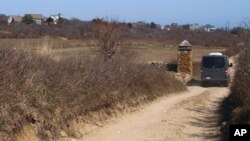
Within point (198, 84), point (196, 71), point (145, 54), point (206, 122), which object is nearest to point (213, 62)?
point (198, 84)

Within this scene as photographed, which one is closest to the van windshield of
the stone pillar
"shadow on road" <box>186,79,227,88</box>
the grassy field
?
"shadow on road" <box>186,79,227,88</box>

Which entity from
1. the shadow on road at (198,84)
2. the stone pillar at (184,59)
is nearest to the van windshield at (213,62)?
the shadow on road at (198,84)

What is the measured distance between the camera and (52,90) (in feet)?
52.6

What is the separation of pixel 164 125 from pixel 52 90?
421cm

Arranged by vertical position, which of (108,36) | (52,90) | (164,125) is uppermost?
(108,36)

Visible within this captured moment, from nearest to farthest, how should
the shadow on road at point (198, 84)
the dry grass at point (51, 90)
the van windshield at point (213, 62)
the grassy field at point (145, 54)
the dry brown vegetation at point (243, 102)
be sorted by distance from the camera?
1. the dry grass at point (51, 90)
2. the dry brown vegetation at point (243, 102)
3. the grassy field at point (145, 54)
4. the van windshield at point (213, 62)
5. the shadow on road at point (198, 84)

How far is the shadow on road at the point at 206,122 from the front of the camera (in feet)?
51.8

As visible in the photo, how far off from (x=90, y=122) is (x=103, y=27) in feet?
66.3

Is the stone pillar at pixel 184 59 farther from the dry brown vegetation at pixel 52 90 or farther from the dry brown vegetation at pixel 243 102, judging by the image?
the dry brown vegetation at pixel 243 102

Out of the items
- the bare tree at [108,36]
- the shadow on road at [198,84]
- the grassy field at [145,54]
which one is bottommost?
the shadow on road at [198,84]

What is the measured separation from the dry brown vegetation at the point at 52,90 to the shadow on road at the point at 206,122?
280 centimetres

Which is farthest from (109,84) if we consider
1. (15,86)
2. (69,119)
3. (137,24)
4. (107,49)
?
(137,24)

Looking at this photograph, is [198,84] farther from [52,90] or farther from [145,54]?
[52,90]

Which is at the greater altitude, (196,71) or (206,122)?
(206,122)
